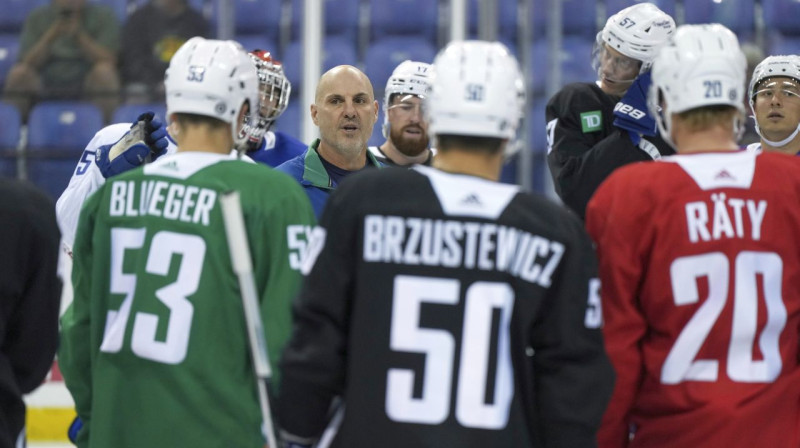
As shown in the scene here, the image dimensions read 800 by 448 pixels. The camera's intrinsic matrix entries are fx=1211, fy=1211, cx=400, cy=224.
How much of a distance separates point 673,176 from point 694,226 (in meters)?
0.11

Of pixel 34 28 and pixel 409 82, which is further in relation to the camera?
pixel 34 28

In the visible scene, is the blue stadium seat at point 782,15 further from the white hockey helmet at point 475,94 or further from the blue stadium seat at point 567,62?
the white hockey helmet at point 475,94

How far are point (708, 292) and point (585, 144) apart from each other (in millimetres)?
1493

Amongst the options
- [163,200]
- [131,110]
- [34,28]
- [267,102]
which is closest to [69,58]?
[34,28]

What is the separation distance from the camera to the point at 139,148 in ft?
10.6

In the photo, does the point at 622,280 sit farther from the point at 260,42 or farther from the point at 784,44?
the point at 260,42

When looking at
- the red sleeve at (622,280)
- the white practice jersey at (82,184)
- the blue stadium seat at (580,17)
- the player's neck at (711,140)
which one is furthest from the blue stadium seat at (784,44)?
the red sleeve at (622,280)

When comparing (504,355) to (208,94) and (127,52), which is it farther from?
(127,52)

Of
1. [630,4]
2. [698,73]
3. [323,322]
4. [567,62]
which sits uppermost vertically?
[630,4]

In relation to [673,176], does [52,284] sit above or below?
below

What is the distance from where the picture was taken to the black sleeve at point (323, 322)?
2109mm

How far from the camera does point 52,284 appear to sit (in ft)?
8.16

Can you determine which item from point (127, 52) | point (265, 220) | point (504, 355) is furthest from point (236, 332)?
point (127, 52)

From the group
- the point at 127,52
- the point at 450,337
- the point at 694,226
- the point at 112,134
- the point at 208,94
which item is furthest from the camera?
the point at 127,52
